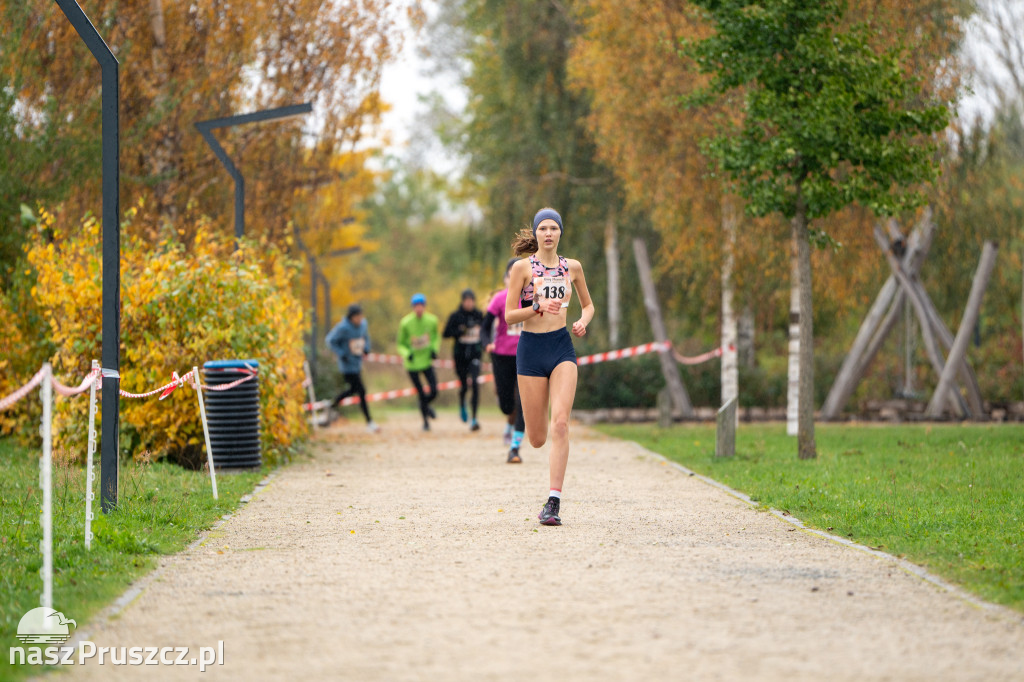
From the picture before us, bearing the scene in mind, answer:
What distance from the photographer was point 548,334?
8.90 metres

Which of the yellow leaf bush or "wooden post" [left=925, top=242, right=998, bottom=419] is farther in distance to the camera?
"wooden post" [left=925, top=242, right=998, bottom=419]

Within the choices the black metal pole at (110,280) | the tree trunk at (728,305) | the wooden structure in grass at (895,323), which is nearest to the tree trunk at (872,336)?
the wooden structure in grass at (895,323)

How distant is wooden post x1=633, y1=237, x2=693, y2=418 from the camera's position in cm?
2311

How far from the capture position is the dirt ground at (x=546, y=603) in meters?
4.78

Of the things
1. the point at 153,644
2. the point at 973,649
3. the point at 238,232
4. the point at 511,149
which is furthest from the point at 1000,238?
the point at 153,644

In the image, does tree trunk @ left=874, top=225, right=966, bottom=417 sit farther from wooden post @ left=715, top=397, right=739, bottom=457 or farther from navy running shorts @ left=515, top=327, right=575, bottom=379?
navy running shorts @ left=515, top=327, right=575, bottom=379

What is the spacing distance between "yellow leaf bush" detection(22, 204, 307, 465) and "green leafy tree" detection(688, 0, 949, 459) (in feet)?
18.6

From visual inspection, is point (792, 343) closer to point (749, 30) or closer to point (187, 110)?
point (749, 30)

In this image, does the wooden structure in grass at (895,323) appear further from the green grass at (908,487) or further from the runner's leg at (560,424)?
the runner's leg at (560,424)

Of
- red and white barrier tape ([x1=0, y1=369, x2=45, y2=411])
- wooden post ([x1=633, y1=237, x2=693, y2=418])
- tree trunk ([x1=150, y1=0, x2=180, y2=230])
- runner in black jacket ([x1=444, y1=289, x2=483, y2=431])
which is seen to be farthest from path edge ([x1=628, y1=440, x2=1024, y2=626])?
wooden post ([x1=633, y1=237, x2=693, y2=418])

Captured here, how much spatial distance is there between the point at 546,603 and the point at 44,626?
2328mm

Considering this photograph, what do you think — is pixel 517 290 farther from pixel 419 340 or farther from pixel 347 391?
pixel 347 391

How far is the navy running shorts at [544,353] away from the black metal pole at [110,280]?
3.01 meters

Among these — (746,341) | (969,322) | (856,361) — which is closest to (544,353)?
(856,361)
